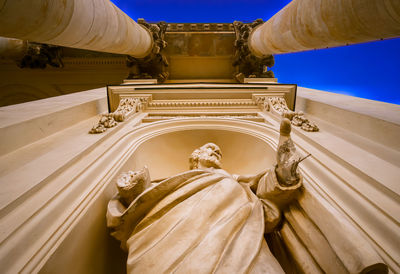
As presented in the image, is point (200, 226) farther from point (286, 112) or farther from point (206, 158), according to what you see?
point (286, 112)

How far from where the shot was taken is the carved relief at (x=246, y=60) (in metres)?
7.58

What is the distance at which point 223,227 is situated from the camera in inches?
51.5

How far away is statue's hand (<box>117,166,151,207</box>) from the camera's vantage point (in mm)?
1614

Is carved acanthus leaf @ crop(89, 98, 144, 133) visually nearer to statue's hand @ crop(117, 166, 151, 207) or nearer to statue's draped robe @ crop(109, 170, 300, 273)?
statue's hand @ crop(117, 166, 151, 207)

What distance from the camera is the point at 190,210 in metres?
1.40

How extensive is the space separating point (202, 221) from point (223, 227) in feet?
0.48

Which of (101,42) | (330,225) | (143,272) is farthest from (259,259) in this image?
(101,42)

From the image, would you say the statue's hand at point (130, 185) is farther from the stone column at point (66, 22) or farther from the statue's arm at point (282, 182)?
the stone column at point (66, 22)

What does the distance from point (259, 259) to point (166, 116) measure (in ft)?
10.7

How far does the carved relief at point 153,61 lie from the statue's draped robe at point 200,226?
6.81 meters

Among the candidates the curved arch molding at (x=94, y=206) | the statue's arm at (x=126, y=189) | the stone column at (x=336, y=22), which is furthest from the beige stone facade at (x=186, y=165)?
the stone column at (x=336, y=22)

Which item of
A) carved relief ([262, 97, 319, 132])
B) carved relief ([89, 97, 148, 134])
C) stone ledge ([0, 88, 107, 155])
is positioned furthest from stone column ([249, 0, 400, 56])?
stone ledge ([0, 88, 107, 155])

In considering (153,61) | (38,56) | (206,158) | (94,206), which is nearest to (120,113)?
(206,158)

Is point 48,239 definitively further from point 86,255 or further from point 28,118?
point 28,118
